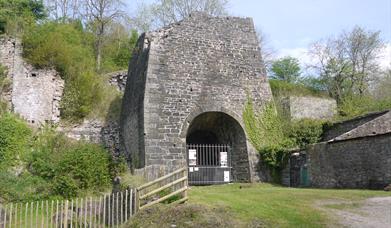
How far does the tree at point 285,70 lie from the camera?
40.5m

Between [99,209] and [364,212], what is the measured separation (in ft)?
19.8

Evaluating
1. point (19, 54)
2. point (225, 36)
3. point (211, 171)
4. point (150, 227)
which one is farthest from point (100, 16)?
point (150, 227)

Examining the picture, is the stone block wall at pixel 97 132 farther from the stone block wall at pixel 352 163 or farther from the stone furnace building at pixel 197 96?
the stone block wall at pixel 352 163

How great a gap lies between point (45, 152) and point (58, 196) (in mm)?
3159

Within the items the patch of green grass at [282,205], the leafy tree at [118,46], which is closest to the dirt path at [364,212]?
the patch of green grass at [282,205]

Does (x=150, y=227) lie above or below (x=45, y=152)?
below

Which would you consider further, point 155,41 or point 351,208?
point 155,41

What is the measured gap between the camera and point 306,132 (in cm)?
1902

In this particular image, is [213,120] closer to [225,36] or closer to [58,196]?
[225,36]

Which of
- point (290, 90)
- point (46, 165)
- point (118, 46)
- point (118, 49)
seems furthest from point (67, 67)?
point (290, 90)

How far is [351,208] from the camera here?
415 inches

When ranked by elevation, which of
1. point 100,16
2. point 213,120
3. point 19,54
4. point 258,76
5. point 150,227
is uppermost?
point 100,16

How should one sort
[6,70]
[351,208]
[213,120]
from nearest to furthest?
[351,208] < [213,120] < [6,70]

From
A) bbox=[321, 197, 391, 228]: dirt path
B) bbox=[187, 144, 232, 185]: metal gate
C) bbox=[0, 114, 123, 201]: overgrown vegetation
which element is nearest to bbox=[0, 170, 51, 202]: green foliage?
bbox=[0, 114, 123, 201]: overgrown vegetation
